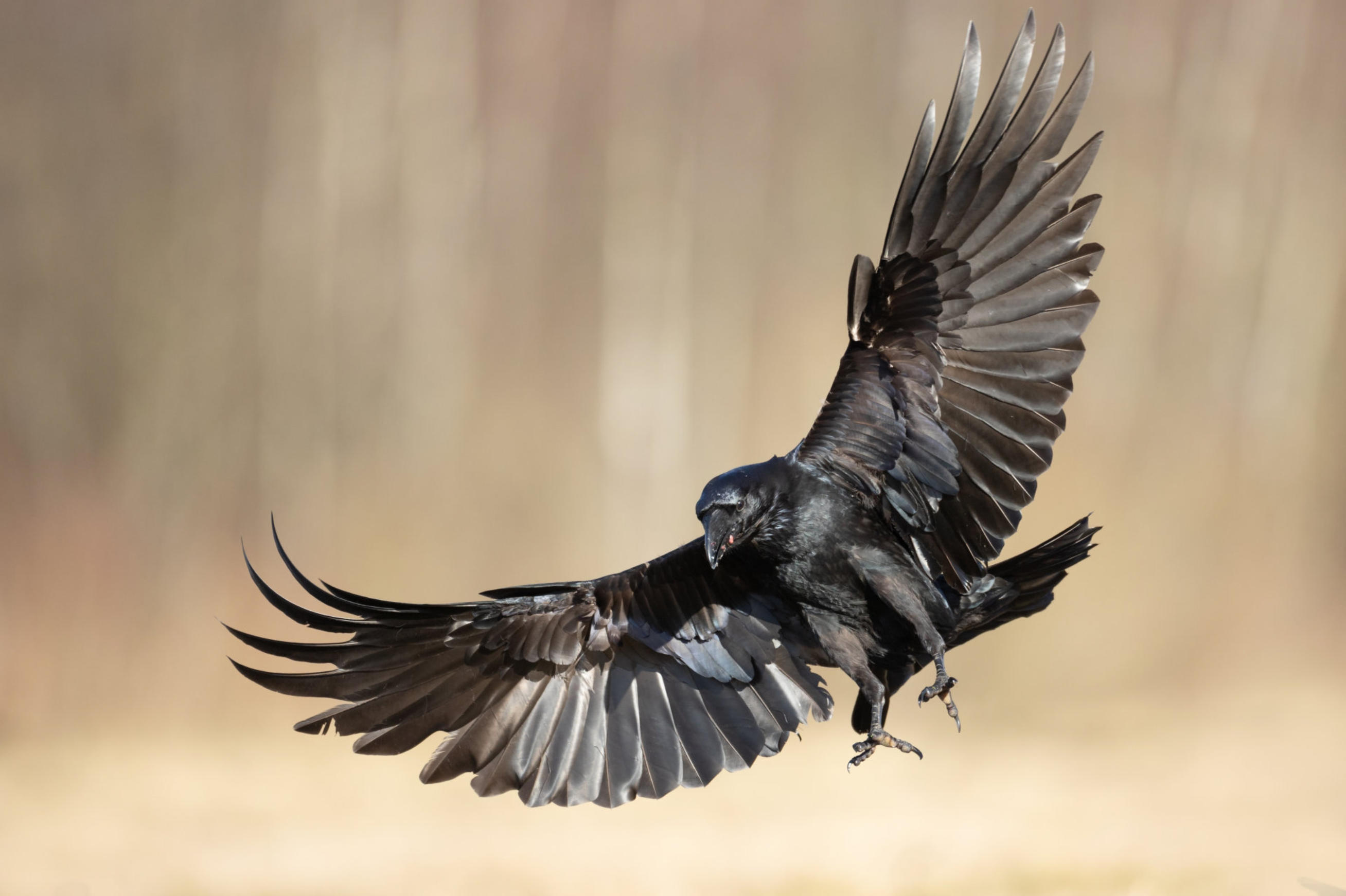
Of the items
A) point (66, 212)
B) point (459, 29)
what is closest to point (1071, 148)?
point (459, 29)

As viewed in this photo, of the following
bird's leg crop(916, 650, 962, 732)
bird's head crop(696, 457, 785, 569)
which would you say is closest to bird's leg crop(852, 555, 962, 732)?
bird's leg crop(916, 650, 962, 732)

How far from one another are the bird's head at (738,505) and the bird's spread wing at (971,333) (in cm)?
13

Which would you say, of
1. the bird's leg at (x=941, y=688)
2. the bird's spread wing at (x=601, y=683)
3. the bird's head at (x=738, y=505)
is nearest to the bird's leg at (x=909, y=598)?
the bird's leg at (x=941, y=688)

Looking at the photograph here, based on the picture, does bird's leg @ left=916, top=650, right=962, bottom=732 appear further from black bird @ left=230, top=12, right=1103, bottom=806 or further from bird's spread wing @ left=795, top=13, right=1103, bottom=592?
bird's spread wing @ left=795, top=13, right=1103, bottom=592

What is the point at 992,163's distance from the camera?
2287 mm

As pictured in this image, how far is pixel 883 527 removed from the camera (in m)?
2.40

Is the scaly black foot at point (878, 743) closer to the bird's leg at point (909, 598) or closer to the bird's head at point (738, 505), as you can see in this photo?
the bird's leg at point (909, 598)

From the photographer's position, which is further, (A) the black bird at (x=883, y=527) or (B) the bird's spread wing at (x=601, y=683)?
Answer: (B) the bird's spread wing at (x=601, y=683)

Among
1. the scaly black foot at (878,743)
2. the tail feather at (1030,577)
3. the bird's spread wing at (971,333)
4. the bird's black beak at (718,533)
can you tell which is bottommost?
the scaly black foot at (878,743)

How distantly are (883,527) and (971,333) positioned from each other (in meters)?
0.43

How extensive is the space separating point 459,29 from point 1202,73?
3.77 meters

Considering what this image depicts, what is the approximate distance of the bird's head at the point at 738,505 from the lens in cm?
220

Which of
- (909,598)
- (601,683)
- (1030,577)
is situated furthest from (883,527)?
(601,683)

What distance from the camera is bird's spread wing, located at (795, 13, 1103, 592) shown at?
2.28 m
